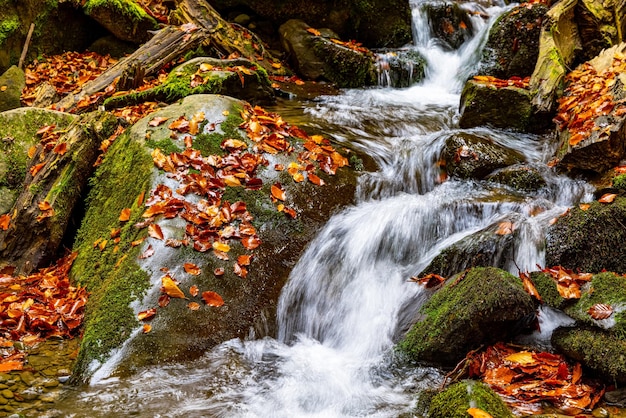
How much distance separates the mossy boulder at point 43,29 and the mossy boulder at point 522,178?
898cm

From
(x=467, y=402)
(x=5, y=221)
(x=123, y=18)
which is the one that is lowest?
(x=467, y=402)

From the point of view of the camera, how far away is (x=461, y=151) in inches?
237

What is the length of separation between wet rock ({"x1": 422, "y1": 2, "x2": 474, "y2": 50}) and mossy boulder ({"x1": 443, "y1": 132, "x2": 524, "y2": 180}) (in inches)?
212

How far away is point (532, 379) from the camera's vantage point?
3328mm

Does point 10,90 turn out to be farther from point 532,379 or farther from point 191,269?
point 532,379

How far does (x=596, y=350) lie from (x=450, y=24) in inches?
372

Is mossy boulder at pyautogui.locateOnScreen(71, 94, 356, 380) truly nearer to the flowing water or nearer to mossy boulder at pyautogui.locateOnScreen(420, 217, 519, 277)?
the flowing water

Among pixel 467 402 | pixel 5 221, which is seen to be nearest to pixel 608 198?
pixel 467 402

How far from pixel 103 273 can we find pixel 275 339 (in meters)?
1.84

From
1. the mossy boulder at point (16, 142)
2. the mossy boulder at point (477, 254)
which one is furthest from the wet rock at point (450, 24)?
the mossy boulder at point (16, 142)

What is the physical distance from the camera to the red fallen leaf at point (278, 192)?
513cm

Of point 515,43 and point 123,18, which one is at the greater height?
point 123,18

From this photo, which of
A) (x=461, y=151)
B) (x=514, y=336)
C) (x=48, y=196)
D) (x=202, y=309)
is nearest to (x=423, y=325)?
(x=514, y=336)

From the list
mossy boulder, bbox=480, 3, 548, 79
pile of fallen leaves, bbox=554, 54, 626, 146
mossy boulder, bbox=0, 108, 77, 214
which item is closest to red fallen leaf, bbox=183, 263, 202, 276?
mossy boulder, bbox=0, 108, 77, 214
